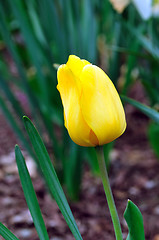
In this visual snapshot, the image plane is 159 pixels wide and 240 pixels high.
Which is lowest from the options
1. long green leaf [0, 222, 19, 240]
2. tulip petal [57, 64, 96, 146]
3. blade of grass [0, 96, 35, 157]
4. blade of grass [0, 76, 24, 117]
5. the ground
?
the ground

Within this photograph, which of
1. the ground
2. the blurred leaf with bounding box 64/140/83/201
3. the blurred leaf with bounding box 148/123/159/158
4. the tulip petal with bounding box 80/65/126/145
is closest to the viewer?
the tulip petal with bounding box 80/65/126/145

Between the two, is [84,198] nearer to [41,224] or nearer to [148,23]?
[148,23]

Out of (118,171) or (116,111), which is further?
(118,171)

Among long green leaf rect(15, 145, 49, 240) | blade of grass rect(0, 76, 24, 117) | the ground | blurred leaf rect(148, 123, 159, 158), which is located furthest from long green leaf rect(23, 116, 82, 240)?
blurred leaf rect(148, 123, 159, 158)

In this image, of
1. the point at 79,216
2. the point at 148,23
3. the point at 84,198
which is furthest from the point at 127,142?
the point at 148,23

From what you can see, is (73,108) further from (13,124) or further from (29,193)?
(13,124)

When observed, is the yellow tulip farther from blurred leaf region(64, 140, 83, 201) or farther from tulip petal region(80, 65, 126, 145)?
blurred leaf region(64, 140, 83, 201)
